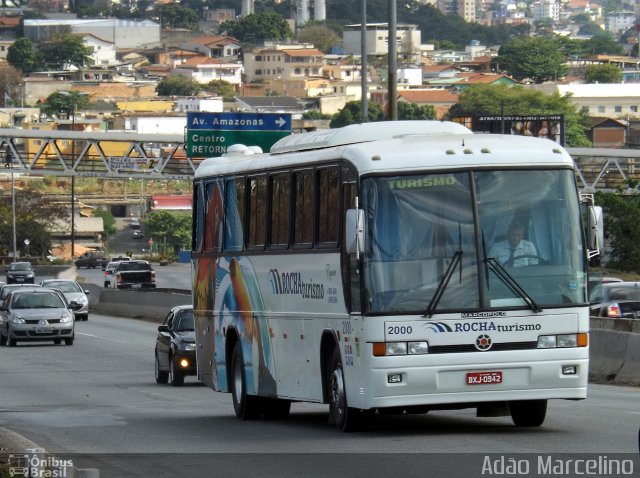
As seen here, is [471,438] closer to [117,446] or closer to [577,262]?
[577,262]

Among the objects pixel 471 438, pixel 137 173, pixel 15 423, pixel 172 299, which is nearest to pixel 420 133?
pixel 471 438

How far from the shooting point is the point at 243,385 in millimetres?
20031

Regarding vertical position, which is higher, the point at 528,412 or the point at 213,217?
the point at 213,217

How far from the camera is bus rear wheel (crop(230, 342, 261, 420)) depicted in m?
19.9

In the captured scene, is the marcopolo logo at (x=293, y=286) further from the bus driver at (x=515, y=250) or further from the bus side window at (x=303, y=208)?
the bus driver at (x=515, y=250)

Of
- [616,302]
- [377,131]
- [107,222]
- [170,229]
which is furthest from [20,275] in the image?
[107,222]

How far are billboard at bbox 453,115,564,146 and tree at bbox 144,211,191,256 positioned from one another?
25.7 m

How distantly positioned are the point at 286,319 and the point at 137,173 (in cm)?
6553

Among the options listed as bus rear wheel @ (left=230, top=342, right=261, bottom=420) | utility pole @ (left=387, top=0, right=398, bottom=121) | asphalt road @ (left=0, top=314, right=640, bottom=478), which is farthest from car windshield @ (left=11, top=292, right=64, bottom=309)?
bus rear wheel @ (left=230, top=342, right=261, bottom=420)

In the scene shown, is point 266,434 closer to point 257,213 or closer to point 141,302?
point 257,213

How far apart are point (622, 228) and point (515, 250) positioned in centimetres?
5596

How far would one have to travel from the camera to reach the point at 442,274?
16.0 meters

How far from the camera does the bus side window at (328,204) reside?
16953 mm

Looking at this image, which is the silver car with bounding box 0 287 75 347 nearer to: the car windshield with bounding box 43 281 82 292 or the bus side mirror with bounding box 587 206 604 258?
the car windshield with bounding box 43 281 82 292
